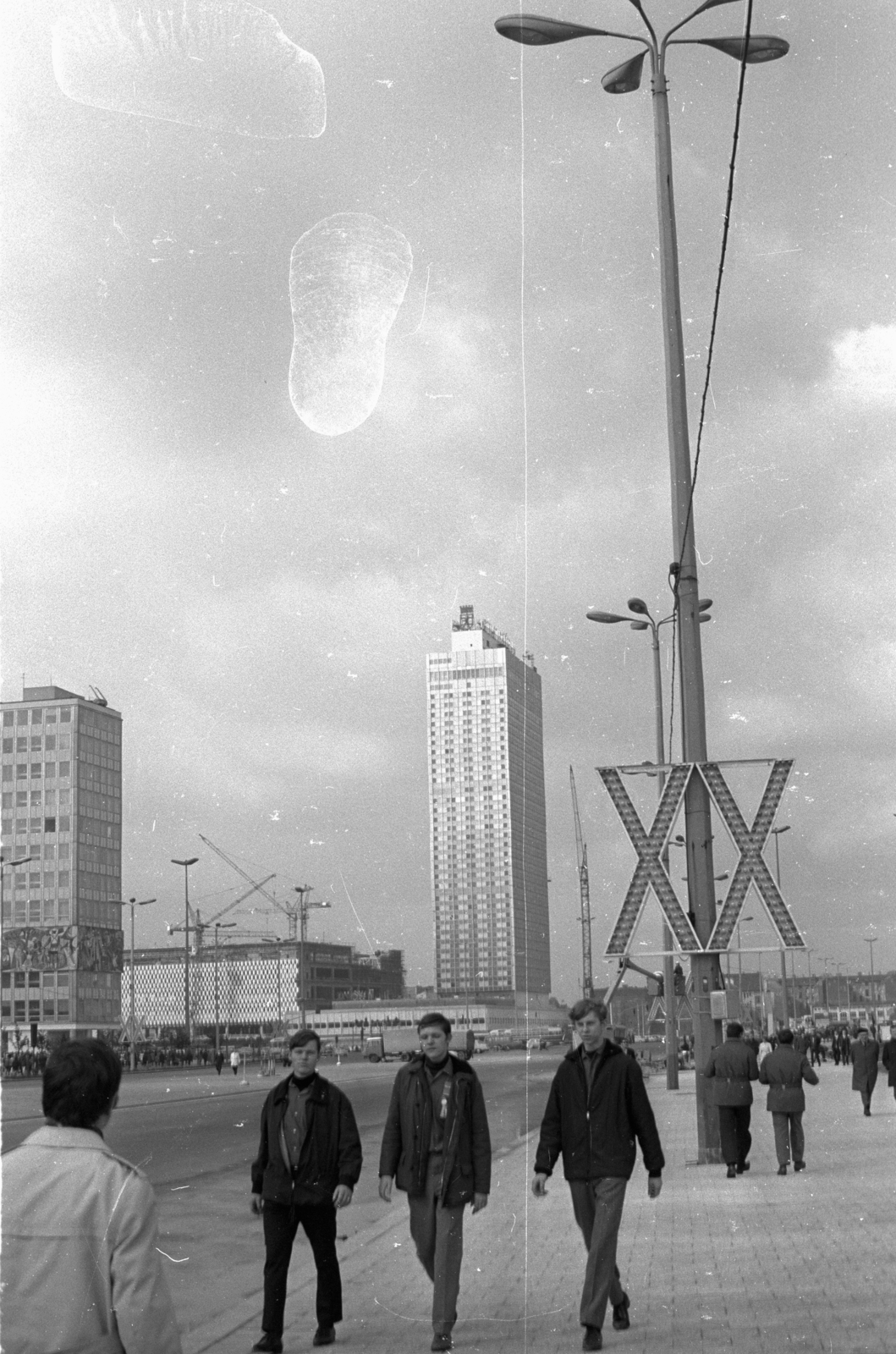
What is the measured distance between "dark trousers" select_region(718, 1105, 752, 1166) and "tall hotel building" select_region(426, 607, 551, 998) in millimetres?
15846

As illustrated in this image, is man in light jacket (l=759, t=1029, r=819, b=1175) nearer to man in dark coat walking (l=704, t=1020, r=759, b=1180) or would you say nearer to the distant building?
man in dark coat walking (l=704, t=1020, r=759, b=1180)

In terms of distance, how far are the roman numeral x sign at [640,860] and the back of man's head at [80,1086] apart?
1024cm

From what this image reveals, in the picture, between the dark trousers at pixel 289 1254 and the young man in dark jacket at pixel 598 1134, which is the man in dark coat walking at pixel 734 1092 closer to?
the young man in dark jacket at pixel 598 1134

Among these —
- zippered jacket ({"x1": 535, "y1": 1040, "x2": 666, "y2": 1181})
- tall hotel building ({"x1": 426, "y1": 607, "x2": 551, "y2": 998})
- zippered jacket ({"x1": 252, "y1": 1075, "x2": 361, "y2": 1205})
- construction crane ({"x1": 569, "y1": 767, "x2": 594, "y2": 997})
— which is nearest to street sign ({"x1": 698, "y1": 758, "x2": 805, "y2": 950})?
zippered jacket ({"x1": 535, "y1": 1040, "x2": 666, "y2": 1181})

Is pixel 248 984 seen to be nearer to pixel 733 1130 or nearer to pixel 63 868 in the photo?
pixel 63 868

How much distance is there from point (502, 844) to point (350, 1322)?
276ft

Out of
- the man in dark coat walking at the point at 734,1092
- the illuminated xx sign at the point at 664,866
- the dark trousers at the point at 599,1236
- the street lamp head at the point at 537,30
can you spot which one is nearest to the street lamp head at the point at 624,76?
the street lamp head at the point at 537,30

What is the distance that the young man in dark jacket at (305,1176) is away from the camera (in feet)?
26.9

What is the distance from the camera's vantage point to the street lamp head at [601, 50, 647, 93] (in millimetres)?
16359

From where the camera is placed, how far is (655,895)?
46.3 feet

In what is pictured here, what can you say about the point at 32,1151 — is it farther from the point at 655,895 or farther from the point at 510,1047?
the point at 510,1047

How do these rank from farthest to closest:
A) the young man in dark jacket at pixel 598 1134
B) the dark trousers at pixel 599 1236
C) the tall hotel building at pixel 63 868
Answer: the tall hotel building at pixel 63 868, the young man in dark jacket at pixel 598 1134, the dark trousers at pixel 599 1236

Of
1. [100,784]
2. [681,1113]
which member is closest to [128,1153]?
[681,1113]

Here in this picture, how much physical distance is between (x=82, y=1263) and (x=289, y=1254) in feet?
16.9
